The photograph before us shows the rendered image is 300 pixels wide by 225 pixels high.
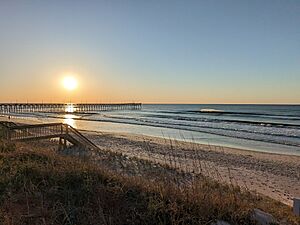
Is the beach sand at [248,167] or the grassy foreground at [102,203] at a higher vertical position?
the grassy foreground at [102,203]

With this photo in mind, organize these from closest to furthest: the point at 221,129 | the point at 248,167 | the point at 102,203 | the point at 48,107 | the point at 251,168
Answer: the point at 102,203, the point at 251,168, the point at 248,167, the point at 221,129, the point at 48,107

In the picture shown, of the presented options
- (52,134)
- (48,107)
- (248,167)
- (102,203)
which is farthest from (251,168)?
(48,107)

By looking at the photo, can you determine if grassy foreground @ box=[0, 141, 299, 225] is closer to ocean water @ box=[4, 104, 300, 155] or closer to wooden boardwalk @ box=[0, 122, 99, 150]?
wooden boardwalk @ box=[0, 122, 99, 150]

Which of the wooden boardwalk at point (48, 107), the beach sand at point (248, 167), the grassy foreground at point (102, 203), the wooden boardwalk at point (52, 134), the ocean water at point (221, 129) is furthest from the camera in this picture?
the wooden boardwalk at point (48, 107)

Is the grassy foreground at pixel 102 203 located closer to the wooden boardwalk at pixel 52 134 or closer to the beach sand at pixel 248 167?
the beach sand at pixel 248 167

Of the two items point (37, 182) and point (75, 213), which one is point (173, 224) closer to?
point (75, 213)

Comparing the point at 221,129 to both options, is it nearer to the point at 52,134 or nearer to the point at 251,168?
the point at 251,168

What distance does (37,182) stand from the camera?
241 inches

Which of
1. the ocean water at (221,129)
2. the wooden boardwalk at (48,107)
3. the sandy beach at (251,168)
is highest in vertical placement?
the wooden boardwalk at (48,107)

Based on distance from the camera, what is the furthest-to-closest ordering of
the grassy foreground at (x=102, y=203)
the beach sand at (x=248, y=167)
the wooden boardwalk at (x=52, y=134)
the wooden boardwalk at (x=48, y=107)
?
the wooden boardwalk at (x=48, y=107) < the wooden boardwalk at (x=52, y=134) < the beach sand at (x=248, y=167) < the grassy foreground at (x=102, y=203)

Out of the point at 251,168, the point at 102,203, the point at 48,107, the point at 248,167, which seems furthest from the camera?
the point at 48,107

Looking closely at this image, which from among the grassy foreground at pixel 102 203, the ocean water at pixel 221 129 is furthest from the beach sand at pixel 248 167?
the grassy foreground at pixel 102 203

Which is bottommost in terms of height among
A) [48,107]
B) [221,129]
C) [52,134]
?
[221,129]

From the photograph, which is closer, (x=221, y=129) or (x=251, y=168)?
(x=251, y=168)
